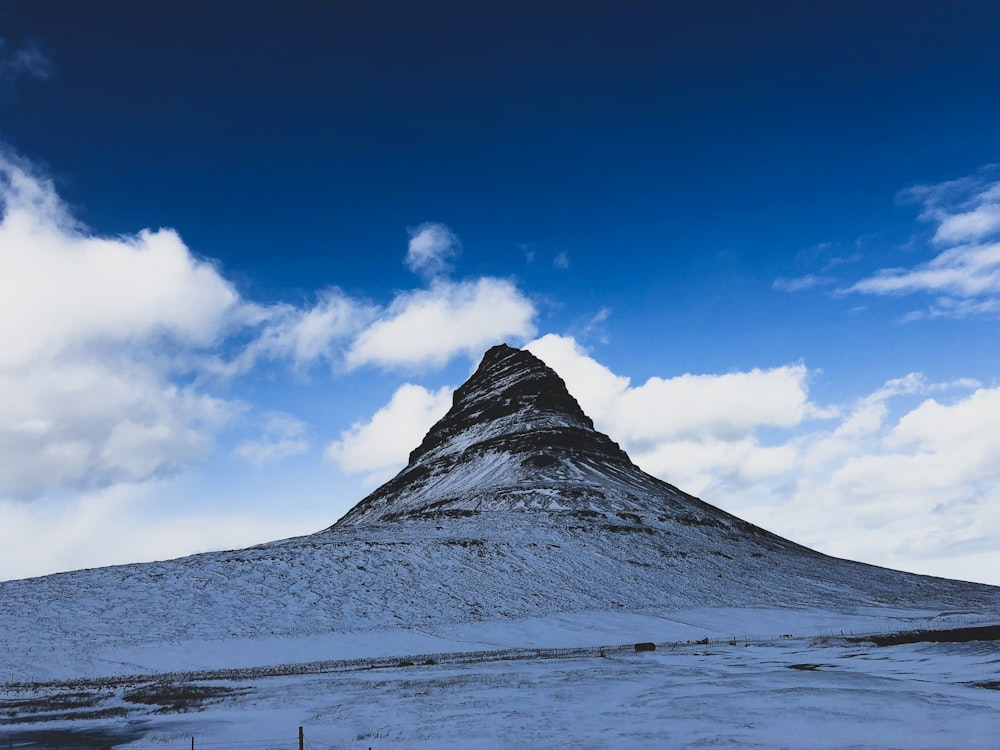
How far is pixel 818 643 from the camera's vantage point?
5050 cm

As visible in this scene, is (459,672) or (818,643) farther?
(818,643)

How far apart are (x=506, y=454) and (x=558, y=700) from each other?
111466mm

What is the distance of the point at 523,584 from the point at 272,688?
43.1 m

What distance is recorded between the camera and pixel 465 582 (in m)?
74.4

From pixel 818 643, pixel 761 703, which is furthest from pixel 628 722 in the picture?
pixel 818 643

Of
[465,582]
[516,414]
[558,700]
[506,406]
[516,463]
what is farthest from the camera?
[506,406]

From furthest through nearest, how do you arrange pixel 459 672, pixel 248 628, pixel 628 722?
pixel 248 628 → pixel 459 672 → pixel 628 722

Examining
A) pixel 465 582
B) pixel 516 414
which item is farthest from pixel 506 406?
pixel 465 582

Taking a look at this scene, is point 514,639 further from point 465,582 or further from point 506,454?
point 506,454

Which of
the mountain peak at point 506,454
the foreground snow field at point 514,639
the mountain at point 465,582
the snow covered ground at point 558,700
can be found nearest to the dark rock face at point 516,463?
the mountain peak at point 506,454

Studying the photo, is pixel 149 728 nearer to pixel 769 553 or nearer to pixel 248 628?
pixel 248 628

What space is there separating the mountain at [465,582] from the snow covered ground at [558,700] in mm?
6969

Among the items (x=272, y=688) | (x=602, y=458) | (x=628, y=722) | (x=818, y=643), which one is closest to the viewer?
(x=628, y=722)

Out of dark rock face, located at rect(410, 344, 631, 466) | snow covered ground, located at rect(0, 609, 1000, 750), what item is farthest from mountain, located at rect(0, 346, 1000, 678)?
snow covered ground, located at rect(0, 609, 1000, 750)
